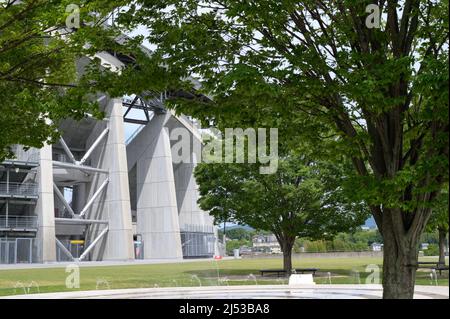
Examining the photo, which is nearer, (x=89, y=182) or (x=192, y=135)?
(x=89, y=182)

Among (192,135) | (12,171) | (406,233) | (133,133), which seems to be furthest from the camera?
(192,135)

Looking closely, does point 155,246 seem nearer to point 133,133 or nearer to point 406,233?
point 133,133

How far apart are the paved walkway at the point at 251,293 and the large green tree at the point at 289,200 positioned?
7.82 m

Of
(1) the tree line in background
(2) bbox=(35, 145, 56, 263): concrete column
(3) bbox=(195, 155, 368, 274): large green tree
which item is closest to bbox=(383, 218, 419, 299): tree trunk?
(3) bbox=(195, 155, 368, 274): large green tree

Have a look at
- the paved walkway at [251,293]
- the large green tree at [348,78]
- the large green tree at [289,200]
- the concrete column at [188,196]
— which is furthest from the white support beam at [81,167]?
the large green tree at [348,78]

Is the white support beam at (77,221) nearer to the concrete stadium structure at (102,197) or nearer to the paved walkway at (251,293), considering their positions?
the concrete stadium structure at (102,197)

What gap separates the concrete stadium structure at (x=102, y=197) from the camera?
51594mm

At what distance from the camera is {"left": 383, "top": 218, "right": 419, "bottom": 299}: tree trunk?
32.2 feet

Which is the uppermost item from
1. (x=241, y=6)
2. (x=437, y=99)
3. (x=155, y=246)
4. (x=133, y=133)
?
(x=133, y=133)

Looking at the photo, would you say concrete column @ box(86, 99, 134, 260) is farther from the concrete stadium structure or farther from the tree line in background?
the tree line in background

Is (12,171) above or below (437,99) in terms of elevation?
above

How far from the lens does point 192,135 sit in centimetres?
7438
